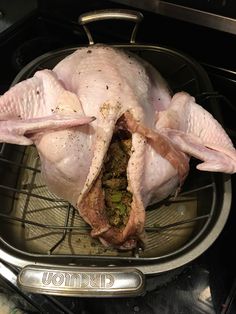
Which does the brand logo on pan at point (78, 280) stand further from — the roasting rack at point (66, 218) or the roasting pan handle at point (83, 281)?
the roasting rack at point (66, 218)

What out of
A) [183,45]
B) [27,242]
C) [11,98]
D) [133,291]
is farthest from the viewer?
[183,45]

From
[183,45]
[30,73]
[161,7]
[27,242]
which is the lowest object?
[27,242]

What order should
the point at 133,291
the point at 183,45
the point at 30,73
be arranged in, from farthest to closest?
the point at 183,45 < the point at 30,73 < the point at 133,291

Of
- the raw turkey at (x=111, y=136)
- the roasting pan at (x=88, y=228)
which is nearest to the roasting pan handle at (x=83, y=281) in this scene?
the roasting pan at (x=88, y=228)

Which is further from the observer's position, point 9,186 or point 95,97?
point 9,186

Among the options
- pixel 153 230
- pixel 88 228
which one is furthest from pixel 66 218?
pixel 153 230

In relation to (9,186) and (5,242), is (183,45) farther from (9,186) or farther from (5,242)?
(5,242)

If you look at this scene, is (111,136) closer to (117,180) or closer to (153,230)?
(117,180)

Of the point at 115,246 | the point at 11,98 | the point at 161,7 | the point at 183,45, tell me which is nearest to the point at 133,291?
the point at 115,246
